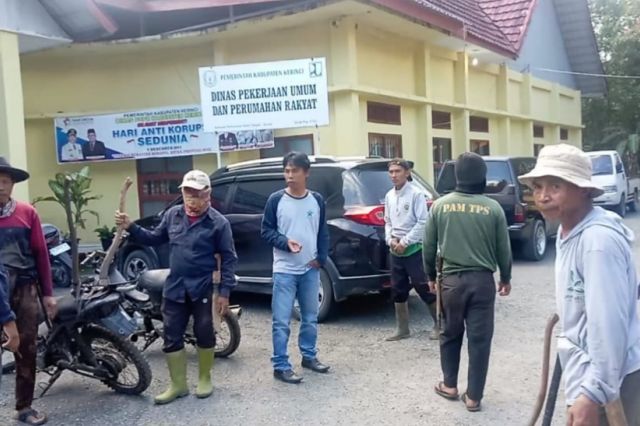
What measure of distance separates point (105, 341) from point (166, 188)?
838 cm

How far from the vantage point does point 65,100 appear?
13.3 m

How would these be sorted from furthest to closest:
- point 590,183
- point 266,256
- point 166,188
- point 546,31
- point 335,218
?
point 546,31, point 166,188, point 266,256, point 335,218, point 590,183

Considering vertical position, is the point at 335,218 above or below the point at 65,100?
below

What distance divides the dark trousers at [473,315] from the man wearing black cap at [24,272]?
2863mm

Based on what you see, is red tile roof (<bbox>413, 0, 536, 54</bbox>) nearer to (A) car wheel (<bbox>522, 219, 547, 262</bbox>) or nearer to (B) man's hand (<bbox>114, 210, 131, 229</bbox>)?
(A) car wheel (<bbox>522, 219, 547, 262</bbox>)

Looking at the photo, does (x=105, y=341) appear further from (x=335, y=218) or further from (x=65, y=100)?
(x=65, y=100)

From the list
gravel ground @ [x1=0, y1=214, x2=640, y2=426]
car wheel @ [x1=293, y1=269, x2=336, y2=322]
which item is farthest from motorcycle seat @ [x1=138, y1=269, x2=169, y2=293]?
car wheel @ [x1=293, y1=269, x2=336, y2=322]

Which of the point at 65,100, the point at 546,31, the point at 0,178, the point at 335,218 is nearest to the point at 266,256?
the point at 335,218

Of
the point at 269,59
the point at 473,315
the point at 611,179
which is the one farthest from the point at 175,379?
the point at 611,179

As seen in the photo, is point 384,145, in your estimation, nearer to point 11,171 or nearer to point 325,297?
point 325,297

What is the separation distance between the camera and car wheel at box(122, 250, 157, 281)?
348 inches

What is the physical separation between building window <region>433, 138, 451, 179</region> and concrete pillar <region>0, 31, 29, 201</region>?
8303mm

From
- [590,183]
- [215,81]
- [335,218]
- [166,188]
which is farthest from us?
[166,188]

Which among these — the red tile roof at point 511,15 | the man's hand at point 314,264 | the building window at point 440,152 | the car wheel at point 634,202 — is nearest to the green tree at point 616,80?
the car wheel at point 634,202
